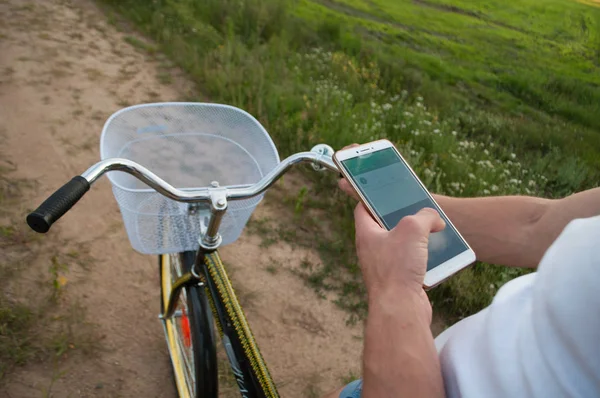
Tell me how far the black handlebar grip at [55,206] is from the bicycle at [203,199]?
22 centimetres

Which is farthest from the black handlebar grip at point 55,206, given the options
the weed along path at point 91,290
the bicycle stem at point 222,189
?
the weed along path at point 91,290

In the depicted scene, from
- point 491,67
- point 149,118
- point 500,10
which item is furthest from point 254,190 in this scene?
point 500,10

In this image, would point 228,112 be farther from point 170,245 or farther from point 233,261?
point 233,261

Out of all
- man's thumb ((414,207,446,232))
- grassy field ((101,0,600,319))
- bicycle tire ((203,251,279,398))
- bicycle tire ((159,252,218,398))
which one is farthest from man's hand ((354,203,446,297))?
grassy field ((101,0,600,319))

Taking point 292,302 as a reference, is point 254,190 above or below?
above

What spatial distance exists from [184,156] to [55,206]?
0.69 meters

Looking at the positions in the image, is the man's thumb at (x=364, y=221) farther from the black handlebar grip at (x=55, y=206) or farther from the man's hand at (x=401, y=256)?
the black handlebar grip at (x=55, y=206)

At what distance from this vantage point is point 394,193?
115cm

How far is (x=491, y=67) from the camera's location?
9305 mm

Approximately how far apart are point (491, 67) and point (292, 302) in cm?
812

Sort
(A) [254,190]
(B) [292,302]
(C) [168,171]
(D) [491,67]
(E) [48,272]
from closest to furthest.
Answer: (A) [254,190] < (C) [168,171] < (E) [48,272] < (B) [292,302] < (D) [491,67]

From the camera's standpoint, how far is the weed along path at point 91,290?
2303mm

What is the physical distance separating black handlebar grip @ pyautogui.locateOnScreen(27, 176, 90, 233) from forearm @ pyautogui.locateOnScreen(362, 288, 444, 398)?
716 millimetres

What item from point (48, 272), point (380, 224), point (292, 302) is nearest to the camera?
point (380, 224)
